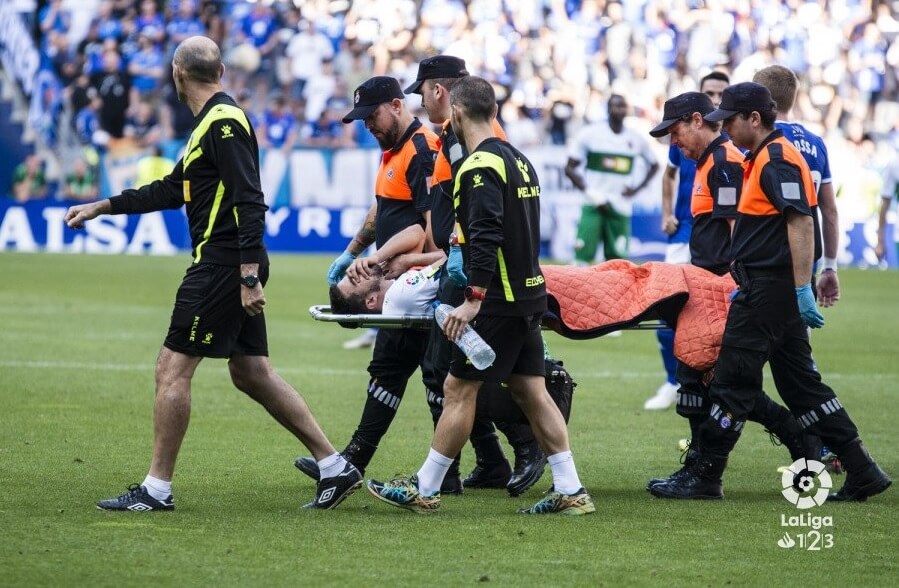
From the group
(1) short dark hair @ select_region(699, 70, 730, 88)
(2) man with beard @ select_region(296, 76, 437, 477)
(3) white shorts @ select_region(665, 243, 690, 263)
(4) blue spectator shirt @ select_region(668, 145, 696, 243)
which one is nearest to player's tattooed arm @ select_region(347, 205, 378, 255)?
(2) man with beard @ select_region(296, 76, 437, 477)

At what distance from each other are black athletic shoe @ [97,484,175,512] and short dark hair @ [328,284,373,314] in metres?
1.41

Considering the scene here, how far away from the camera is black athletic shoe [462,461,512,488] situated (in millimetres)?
8023

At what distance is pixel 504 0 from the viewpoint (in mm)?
31188

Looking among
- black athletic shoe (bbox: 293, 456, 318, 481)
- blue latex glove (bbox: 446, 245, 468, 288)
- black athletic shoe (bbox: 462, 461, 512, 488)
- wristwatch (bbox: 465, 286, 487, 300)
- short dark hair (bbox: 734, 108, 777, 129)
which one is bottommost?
black athletic shoe (bbox: 462, 461, 512, 488)

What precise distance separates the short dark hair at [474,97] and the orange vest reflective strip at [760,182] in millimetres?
1411

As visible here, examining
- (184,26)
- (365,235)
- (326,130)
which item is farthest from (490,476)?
(184,26)

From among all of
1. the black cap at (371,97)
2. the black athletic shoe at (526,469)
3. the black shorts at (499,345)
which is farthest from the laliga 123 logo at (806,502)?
the black cap at (371,97)

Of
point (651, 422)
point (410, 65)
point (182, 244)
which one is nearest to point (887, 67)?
point (410, 65)

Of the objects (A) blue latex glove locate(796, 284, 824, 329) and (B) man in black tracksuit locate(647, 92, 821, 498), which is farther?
(B) man in black tracksuit locate(647, 92, 821, 498)

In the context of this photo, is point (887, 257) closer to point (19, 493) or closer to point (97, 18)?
point (97, 18)

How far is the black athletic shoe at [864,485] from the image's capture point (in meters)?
7.44

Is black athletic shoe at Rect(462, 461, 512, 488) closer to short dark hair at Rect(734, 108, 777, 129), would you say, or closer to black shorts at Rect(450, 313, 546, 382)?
black shorts at Rect(450, 313, 546, 382)

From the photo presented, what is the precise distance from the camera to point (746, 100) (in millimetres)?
7285

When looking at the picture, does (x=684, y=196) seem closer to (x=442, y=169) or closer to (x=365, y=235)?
(x=365, y=235)
